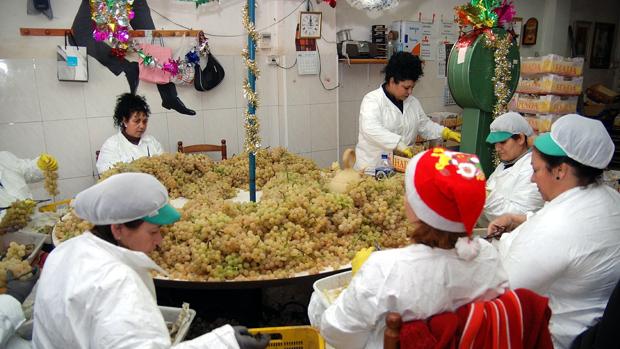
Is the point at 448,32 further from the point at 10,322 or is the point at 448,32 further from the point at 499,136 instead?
the point at 10,322

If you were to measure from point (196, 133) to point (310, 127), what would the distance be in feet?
4.00

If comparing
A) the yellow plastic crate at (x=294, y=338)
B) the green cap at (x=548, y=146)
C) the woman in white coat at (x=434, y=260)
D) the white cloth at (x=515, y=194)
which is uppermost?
the green cap at (x=548, y=146)

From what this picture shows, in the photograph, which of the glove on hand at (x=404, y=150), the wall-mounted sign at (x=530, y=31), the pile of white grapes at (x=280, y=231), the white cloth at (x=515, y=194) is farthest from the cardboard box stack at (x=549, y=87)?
the pile of white grapes at (x=280, y=231)

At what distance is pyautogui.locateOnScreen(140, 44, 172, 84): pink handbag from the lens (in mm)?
3986

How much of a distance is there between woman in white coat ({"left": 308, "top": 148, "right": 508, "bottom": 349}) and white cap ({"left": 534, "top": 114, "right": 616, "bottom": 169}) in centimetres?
64

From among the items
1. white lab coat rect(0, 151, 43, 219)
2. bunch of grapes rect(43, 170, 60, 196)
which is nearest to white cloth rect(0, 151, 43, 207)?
Result: white lab coat rect(0, 151, 43, 219)

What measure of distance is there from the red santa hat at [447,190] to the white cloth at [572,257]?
50 centimetres

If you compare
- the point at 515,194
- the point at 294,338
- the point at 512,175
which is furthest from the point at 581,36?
the point at 294,338

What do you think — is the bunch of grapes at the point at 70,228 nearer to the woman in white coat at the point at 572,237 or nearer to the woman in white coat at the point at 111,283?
the woman in white coat at the point at 111,283

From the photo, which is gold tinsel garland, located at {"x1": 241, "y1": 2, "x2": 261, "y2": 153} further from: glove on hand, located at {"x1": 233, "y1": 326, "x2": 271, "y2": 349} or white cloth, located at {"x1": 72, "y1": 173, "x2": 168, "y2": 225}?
glove on hand, located at {"x1": 233, "y1": 326, "x2": 271, "y2": 349}

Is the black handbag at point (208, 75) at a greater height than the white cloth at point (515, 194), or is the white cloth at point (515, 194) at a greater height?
the black handbag at point (208, 75)

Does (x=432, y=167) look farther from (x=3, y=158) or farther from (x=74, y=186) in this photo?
(x=74, y=186)

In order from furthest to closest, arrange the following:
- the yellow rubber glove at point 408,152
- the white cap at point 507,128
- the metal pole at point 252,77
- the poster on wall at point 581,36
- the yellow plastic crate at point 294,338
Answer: the poster on wall at point 581,36 → the yellow rubber glove at point 408,152 → the white cap at point 507,128 → the metal pole at point 252,77 → the yellow plastic crate at point 294,338

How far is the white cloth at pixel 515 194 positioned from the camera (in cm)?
239
